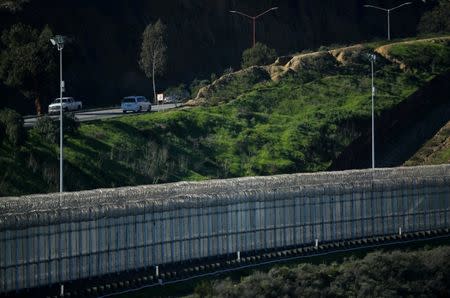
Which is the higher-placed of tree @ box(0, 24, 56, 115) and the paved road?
tree @ box(0, 24, 56, 115)

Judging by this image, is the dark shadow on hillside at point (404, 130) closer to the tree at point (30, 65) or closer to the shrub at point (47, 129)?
the tree at point (30, 65)

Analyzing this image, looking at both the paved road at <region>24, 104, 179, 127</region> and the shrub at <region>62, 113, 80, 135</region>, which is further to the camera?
the paved road at <region>24, 104, 179, 127</region>

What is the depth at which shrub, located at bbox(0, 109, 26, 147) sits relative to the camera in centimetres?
6156

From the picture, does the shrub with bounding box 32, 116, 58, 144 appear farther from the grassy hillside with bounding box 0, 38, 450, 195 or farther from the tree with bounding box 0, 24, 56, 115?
the tree with bounding box 0, 24, 56, 115

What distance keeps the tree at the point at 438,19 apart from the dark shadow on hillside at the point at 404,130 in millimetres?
25334

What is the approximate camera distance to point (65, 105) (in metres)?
82.5

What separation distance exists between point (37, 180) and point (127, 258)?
19.4m

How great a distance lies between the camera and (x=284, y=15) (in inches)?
4722

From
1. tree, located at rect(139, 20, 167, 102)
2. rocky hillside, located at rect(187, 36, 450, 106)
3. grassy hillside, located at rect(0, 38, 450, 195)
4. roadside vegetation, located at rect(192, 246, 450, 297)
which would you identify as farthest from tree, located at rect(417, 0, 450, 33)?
roadside vegetation, located at rect(192, 246, 450, 297)

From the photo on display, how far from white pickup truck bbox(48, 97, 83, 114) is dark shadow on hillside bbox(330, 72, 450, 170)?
17871 millimetres

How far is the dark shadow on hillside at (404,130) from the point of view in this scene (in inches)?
3086

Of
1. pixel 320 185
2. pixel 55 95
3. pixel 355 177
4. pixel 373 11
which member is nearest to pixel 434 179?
pixel 355 177

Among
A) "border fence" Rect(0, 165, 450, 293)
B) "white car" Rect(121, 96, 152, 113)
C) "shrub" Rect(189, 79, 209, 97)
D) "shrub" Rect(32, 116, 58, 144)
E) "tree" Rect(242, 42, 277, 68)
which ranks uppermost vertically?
"tree" Rect(242, 42, 277, 68)

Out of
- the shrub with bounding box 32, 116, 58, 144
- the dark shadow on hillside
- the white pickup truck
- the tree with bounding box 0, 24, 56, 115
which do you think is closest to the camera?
the shrub with bounding box 32, 116, 58, 144
